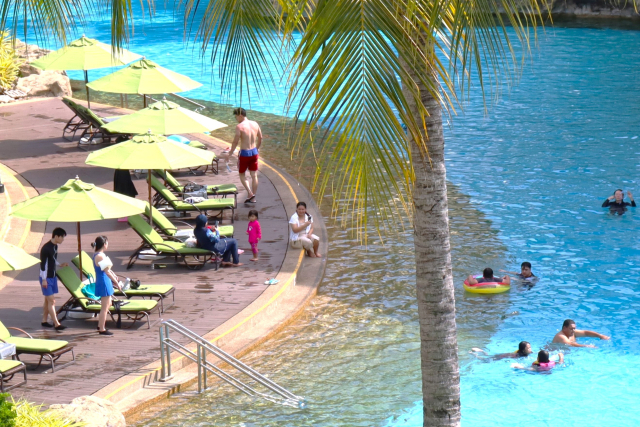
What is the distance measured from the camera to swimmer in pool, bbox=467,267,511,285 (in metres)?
14.6

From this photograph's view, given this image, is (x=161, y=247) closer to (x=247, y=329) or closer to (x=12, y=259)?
(x=247, y=329)

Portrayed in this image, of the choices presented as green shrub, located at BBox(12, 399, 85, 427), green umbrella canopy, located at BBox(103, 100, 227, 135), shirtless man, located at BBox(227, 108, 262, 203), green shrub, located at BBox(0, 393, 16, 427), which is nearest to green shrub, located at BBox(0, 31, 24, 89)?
green umbrella canopy, located at BBox(103, 100, 227, 135)

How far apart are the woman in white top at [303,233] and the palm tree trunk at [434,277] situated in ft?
29.1

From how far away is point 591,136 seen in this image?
25.8m

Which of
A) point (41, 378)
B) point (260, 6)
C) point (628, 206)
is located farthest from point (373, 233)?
point (260, 6)

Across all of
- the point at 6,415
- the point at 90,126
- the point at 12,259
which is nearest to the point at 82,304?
the point at 12,259

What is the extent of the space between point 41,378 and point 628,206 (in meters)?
14.5

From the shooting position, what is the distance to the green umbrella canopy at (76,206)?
1191 cm

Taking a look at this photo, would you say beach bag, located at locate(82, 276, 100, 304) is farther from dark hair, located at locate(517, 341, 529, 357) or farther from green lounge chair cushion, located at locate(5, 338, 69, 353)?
dark hair, located at locate(517, 341, 529, 357)

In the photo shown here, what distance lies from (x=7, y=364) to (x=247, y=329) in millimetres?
3824

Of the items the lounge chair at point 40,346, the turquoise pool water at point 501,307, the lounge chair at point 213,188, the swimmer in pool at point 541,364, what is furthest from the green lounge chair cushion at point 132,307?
the lounge chair at point 213,188

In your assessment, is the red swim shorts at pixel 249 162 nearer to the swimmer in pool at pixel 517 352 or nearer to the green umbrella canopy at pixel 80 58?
the green umbrella canopy at pixel 80 58

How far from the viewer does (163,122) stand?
57.1ft

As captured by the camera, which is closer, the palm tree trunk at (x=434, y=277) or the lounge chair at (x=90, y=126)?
the palm tree trunk at (x=434, y=277)
